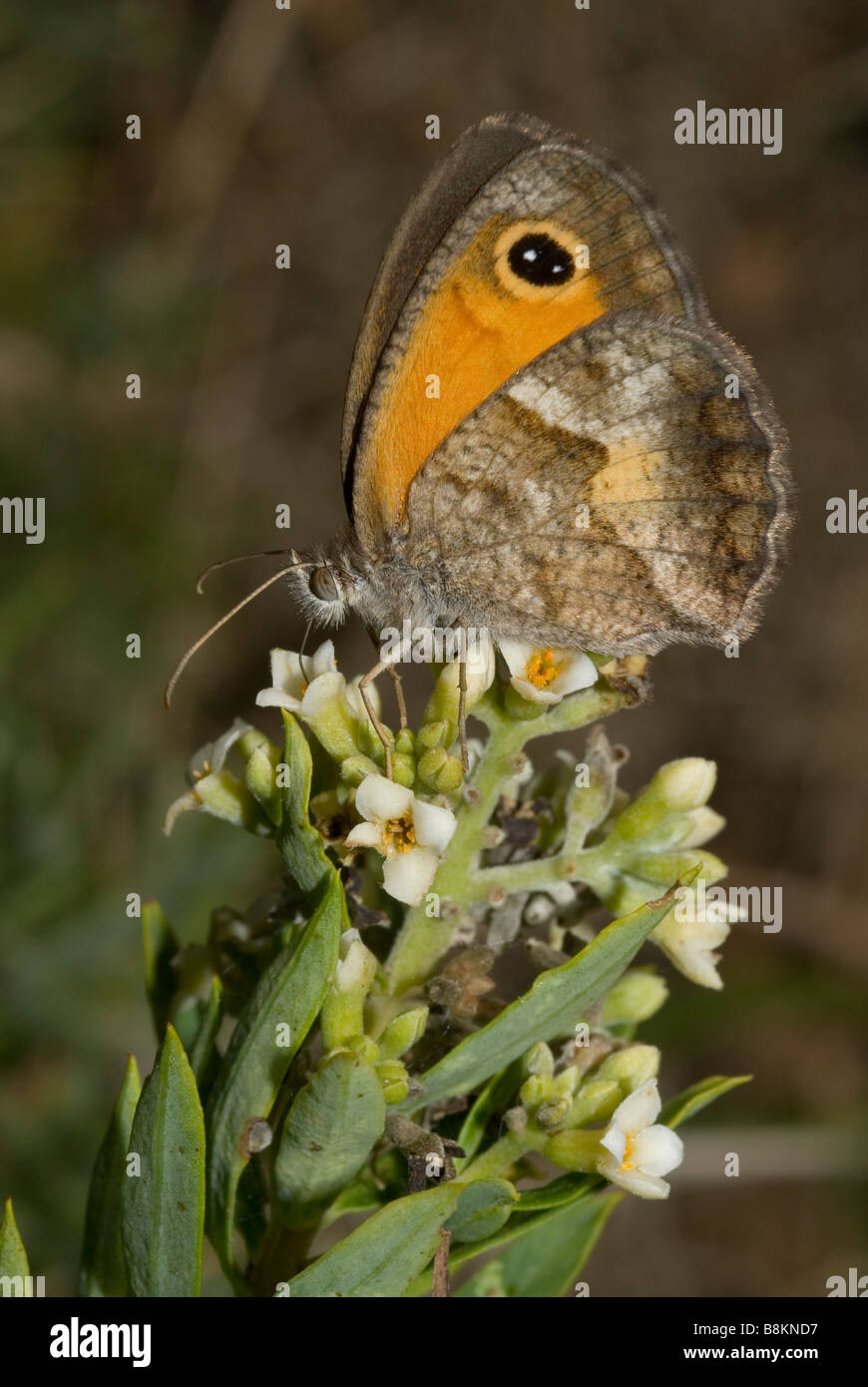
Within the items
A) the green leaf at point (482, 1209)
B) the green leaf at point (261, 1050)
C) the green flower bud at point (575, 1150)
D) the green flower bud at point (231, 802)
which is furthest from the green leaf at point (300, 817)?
the green flower bud at point (575, 1150)

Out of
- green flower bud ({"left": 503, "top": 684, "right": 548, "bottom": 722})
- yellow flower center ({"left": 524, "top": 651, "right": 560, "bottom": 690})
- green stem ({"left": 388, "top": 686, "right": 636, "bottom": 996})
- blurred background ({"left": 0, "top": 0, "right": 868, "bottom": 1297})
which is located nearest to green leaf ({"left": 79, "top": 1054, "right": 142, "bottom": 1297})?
green stem ({"left": 388, "top": 686, "right": 636, "bottom": 996})

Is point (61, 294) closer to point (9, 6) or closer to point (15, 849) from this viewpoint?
point (9, 6)

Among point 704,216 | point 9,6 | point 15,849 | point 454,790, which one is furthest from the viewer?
point 704,216

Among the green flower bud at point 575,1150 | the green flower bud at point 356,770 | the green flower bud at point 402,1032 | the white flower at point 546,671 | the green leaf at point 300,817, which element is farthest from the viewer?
the white flower at point 546,671

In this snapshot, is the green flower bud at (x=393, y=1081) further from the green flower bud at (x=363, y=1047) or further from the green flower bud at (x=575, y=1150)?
the green flower bud at (x=575, y=1150)

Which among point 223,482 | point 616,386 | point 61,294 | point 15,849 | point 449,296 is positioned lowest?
point 15,849
